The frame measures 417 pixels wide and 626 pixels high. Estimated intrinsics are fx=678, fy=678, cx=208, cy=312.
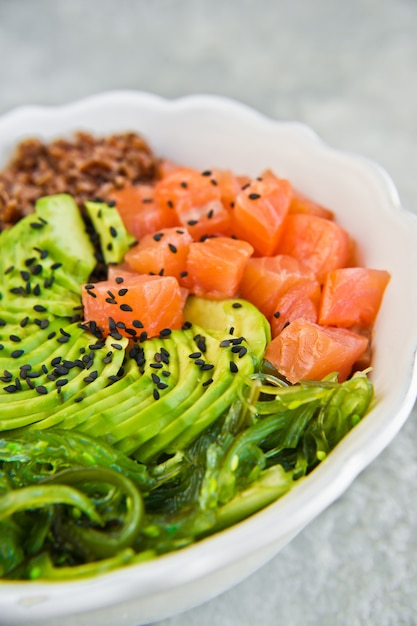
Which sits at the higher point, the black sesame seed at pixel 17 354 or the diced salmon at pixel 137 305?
the diced salmon at pixel 137 305

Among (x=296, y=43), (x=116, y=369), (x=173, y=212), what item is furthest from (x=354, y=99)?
(x=116, y=369)

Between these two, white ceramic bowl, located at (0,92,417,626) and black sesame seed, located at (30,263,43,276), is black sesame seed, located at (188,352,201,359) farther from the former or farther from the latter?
black sesame seed, located at (30,263,43,276)

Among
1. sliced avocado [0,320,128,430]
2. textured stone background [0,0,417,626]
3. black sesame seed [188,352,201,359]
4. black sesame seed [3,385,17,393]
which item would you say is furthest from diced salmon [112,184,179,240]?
textured stone background [0,0,417,626]

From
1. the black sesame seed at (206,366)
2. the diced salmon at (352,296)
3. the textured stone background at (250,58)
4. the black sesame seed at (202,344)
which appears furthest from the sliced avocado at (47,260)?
the textured stone background at (250,58)

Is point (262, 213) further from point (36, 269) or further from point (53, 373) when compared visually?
point (53, 373)

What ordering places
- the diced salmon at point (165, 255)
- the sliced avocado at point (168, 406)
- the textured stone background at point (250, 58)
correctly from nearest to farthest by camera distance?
the sliced avocado at point (168, 406) < the diced salmon at point (165, 255) < the textured stone background at point (250, 58)

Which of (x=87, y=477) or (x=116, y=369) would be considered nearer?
(x=87, y=477)

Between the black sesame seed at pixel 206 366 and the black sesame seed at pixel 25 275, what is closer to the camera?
the black sesame seed at pixel 206 366

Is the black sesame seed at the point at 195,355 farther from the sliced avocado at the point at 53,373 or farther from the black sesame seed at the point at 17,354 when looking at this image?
the black sesame seed at the point at 17,354

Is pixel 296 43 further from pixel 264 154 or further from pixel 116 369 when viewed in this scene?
pixel 116 369
